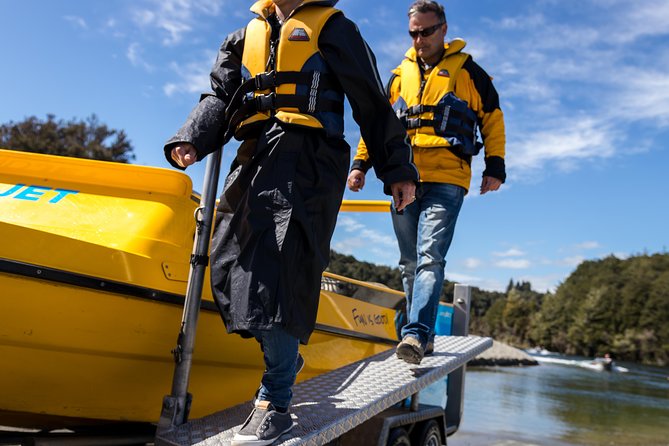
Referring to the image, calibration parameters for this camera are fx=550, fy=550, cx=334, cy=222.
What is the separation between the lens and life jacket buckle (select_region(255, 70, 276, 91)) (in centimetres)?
212

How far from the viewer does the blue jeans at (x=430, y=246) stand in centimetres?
305

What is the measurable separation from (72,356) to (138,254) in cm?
47

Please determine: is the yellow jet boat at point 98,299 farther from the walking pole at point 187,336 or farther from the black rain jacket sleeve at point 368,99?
the black rain jacket sleeve at point 368,99

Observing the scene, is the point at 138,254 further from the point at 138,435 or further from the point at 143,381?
the point at 138,435

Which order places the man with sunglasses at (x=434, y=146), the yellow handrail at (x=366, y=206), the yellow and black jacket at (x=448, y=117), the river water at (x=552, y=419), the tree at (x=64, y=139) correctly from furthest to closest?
the tree at (x=64, y=139) → the river water at (x=552, y=419) → the yellow handrail at (x=366, y=206) → the yellow and black jacket at (x=448, y=117) → the man with sunglasses at (x=434, y=146)

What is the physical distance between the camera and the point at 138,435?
2627 mm

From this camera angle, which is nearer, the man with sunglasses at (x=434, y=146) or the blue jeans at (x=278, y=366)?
the blue jeans at (x=278, y=366)

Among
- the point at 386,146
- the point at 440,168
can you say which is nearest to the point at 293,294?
the point at 386,146

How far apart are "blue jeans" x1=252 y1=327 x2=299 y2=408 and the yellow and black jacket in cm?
160

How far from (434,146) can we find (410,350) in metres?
1.18

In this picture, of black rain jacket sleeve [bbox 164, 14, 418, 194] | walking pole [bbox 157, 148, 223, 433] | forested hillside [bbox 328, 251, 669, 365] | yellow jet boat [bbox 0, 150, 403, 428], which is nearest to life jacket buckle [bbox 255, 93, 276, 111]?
black rain jacket sleeve [bbox 164, 14, 418, 194]

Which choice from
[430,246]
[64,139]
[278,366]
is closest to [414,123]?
[430,246]

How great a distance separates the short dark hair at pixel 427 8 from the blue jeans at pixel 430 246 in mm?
1047

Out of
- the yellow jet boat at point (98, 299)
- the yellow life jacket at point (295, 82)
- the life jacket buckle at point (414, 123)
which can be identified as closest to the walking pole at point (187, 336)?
the yellow jet boat at point (98, 299)
